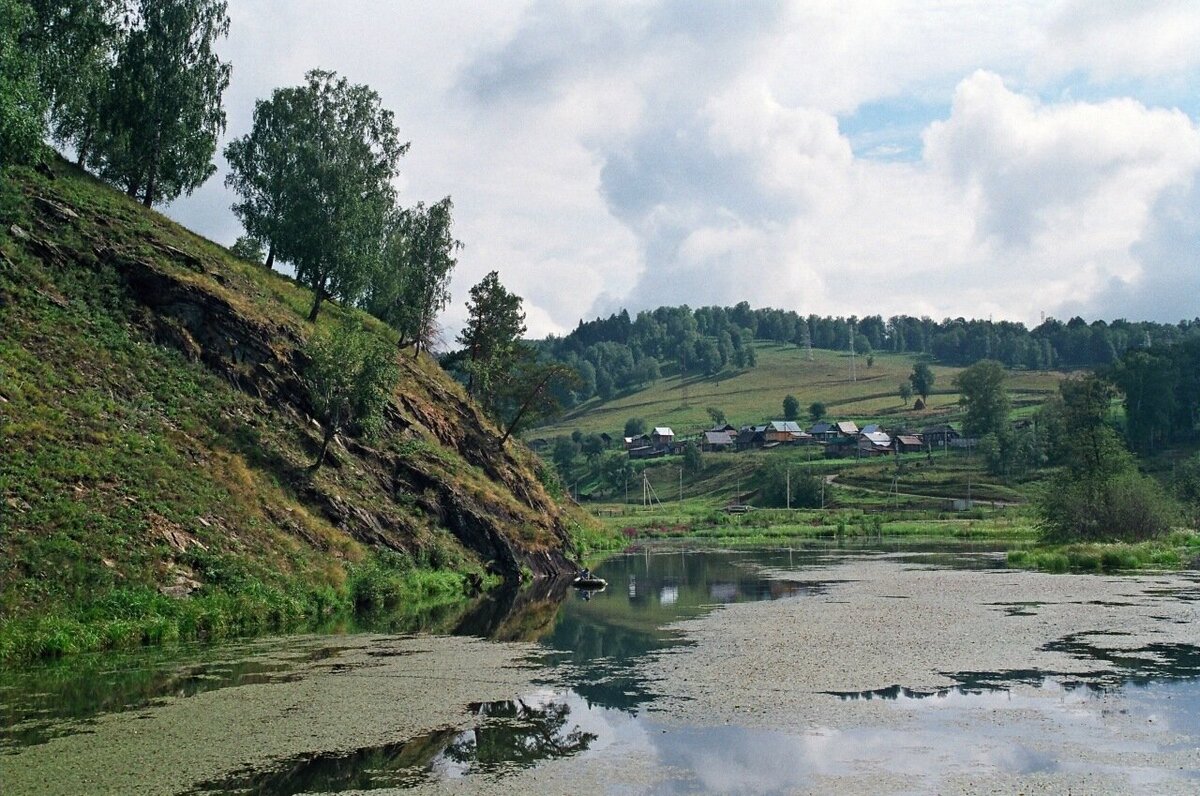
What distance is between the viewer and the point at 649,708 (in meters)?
24.9

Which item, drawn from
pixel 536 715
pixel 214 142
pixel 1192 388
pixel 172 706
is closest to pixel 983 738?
pixel 536 715

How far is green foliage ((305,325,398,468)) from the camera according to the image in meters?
57.0

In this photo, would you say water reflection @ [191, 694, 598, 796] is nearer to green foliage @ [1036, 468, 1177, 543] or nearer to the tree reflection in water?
the tree reflection in water

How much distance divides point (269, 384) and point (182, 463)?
1344 centimetres

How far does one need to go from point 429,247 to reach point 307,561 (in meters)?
47.9

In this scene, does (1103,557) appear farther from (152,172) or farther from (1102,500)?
(152,172)

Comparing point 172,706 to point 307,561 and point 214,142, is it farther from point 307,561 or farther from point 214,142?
point 214,142

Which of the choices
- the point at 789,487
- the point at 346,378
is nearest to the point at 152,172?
the point at 346,378

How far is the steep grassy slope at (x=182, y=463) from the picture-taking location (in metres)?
37.2

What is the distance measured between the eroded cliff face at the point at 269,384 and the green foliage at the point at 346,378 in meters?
1.77

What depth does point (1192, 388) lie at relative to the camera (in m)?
191

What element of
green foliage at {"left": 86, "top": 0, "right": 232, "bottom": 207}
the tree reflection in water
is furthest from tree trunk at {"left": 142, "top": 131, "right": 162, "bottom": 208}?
the tree reflection in water

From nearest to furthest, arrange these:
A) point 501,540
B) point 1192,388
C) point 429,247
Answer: point 501,540 → point 429,247 → point 1192,388

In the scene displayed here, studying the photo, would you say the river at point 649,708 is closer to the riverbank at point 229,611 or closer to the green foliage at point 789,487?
the riverbank at point 229,611
